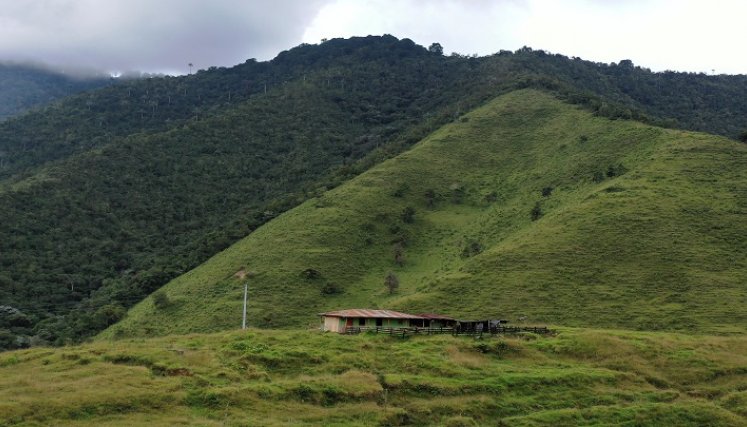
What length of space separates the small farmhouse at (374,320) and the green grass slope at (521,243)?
398 inches

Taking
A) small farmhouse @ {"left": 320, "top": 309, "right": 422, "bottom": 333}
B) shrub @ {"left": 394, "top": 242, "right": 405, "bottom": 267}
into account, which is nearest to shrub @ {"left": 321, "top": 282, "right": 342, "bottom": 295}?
shrub @ {"left": 394, "top": 242, "right": 405, "bottom": 267}

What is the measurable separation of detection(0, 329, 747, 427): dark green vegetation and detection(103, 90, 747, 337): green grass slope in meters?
15.0

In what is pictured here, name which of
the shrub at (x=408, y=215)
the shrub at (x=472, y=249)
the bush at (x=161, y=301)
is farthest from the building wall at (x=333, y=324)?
the shrub at (x=408, y=215)

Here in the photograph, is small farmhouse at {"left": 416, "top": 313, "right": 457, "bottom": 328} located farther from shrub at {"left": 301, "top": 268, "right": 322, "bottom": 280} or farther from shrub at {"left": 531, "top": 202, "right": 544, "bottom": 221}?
shrub at {"left": 531, "top": 202, "right": 544, "bottom": 221}

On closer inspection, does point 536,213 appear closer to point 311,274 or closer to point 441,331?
point 311,274

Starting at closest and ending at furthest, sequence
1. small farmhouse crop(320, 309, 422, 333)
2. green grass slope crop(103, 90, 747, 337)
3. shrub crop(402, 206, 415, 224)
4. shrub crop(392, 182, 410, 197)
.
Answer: small farmhouse crop(320, 309, 422, 333)
green grass slope crop(103, 90, 747, 337)
shrub crop(402, 206, 415, 224)
shrub crop(392, 182, 410, 197)

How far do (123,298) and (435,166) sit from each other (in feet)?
169

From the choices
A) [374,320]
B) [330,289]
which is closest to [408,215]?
[330,289]

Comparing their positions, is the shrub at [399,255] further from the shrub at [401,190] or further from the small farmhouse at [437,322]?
the small farmhouse at [437,322]

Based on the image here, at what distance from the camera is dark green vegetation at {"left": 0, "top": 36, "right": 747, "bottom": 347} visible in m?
90.9

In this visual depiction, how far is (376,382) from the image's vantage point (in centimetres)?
3906

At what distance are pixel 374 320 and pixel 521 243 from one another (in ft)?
97.3

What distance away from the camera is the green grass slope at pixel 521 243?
65.1 meters

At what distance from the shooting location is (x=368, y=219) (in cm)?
9550
